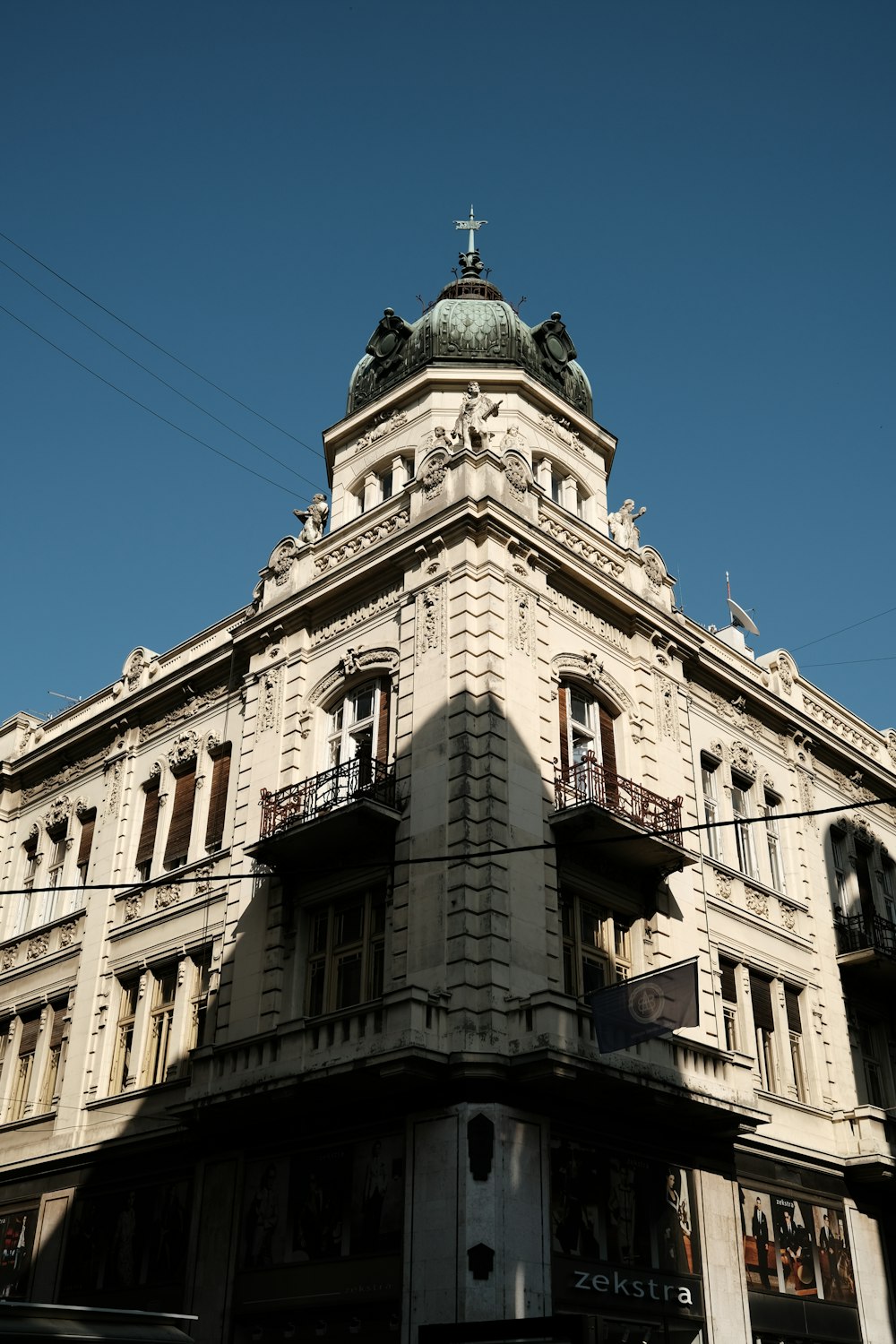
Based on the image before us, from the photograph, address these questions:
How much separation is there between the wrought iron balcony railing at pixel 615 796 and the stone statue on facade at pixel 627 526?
6.50m

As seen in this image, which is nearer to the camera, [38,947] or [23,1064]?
[23,1064]

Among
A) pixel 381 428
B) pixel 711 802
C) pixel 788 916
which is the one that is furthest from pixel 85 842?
pixel 788 916

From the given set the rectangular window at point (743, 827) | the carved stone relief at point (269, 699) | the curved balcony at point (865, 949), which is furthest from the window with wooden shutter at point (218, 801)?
the curved balcony at point (865, 949)

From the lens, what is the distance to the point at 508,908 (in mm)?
22578

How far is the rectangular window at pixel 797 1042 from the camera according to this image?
28672 mm

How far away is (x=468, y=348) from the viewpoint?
117ft

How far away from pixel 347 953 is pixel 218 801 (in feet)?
22.3

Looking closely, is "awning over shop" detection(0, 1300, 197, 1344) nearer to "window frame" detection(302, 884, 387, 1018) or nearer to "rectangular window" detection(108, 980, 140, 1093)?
"window frame" detection(302, 884, 387, 1018)

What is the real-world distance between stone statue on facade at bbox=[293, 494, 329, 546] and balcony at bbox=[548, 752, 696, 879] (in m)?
9.11

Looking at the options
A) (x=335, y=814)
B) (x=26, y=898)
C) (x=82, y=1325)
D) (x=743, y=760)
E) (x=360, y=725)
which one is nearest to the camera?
(x=82, y=1325)

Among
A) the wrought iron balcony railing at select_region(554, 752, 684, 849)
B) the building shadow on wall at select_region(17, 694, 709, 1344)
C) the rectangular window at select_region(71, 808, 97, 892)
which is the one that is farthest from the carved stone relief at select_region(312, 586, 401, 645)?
the rectangular window at select_region(71, 808, 97, 892)

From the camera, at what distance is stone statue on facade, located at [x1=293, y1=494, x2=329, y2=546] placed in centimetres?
3142

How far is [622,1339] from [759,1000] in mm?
8930

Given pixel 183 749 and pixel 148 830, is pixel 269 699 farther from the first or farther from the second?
pixel 148 830
